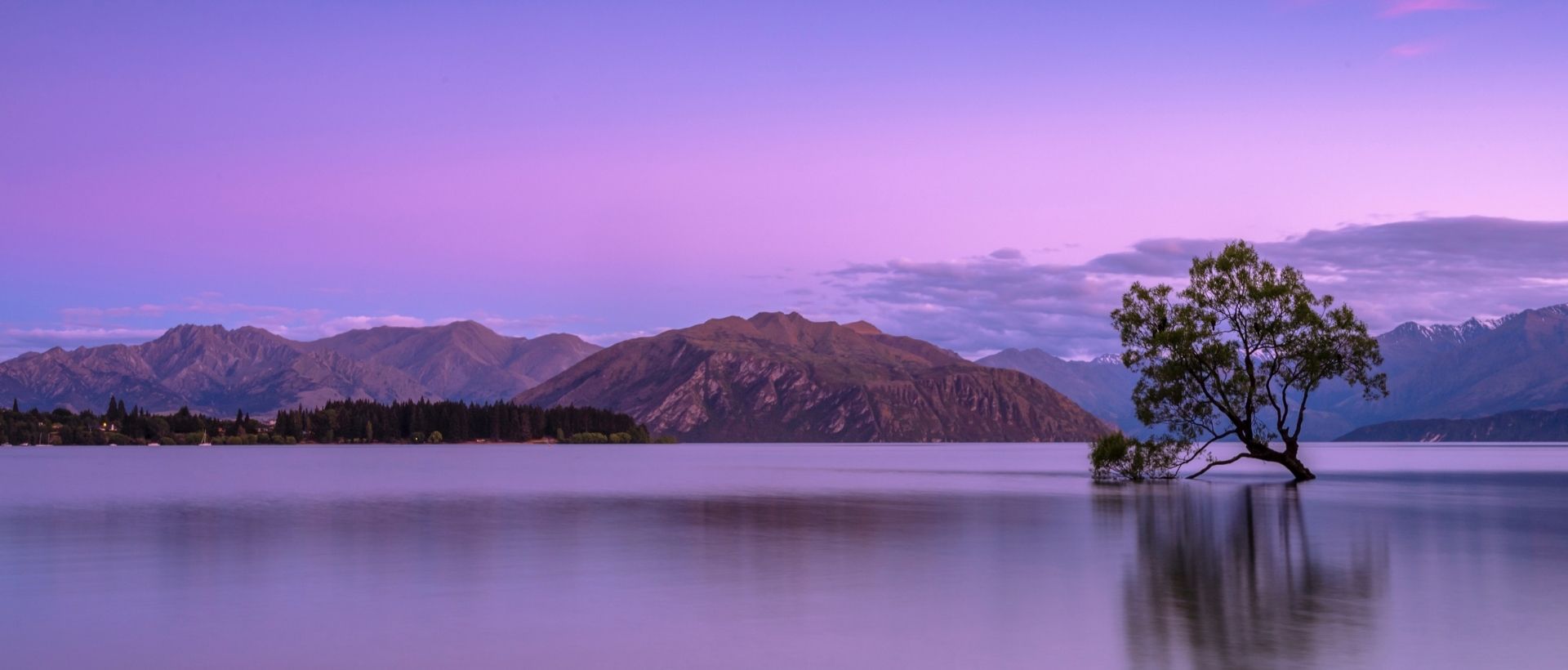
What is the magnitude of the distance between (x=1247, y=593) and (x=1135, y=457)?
229ft

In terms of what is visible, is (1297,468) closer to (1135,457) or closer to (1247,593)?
(1135,457)

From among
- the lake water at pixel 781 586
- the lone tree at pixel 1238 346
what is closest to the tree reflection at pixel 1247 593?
the lake water at pixel 781 586

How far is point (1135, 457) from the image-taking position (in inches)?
3812

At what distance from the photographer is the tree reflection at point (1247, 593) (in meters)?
21.5

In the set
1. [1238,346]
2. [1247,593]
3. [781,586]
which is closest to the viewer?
[1247,593]

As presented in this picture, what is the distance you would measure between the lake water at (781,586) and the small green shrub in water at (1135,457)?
26.6 metres

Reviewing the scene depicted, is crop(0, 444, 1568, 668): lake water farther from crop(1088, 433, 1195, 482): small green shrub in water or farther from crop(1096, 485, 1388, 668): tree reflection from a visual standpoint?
crop(1088, 433, 1195, 482): small green shrub in water

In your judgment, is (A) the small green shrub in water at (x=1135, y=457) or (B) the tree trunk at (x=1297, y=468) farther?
(B) the tree trunk at (x=1297, y=468)

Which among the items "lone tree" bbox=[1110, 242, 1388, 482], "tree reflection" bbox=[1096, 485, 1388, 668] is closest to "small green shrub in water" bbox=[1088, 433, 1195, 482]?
"lone tree" bbox=[1110, 242, 1388, 482]

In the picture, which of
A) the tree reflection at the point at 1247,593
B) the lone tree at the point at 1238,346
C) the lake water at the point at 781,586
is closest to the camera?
the tree reflection at the point at 1247,593

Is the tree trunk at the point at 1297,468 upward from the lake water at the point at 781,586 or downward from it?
downward

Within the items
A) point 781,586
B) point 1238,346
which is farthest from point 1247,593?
point 1238,346

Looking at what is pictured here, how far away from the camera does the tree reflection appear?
21484 mm

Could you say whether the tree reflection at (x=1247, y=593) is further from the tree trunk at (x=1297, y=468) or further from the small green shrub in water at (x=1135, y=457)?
the tree trunk at (x=1297, y=468)
